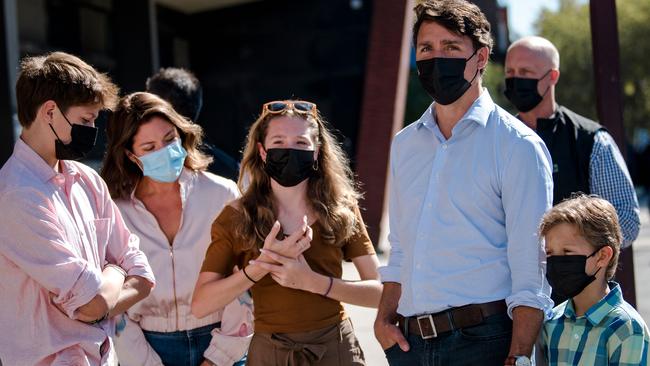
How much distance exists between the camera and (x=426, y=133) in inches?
145

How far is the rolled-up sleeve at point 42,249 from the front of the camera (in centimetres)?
324

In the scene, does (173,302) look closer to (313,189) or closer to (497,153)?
(313,189)

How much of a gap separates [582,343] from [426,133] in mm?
983

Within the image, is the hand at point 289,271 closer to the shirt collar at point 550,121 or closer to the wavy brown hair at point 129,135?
the wavy brown hair at point 129,135

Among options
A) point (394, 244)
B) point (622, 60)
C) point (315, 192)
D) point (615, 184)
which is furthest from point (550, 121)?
point (622, 60)

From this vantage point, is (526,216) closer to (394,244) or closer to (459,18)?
(394,244)

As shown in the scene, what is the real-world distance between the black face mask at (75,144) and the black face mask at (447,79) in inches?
51.2

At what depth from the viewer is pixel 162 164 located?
4.29 meters

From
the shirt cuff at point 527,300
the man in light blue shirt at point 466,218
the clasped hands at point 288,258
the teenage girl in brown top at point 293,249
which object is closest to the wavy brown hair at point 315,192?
the teenage girl in brown top at point 293,249

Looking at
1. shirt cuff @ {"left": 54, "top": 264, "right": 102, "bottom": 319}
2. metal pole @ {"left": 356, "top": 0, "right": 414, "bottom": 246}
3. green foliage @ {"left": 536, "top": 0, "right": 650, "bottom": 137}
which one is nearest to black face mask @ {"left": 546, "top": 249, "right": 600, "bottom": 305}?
shirt cuff @ {"left": 54, "top": 264, "right": 102, "bottom": 319}

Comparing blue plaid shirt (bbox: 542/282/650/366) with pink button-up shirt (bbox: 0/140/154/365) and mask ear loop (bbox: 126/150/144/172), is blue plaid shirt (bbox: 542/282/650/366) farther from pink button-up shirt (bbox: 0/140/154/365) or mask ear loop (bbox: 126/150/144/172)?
mask ear loop (bbox: 126/150/144/172)

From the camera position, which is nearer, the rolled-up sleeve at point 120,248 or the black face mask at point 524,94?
the rolled-up sleeve at point 120,248

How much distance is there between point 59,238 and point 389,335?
1283 millimetres

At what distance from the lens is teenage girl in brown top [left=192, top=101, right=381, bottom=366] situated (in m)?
3.67
